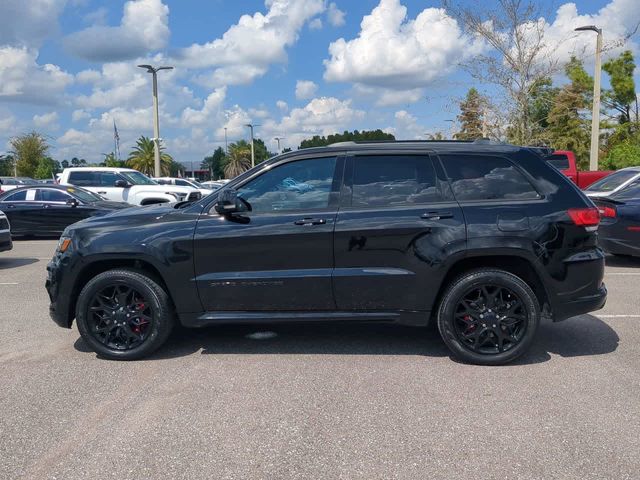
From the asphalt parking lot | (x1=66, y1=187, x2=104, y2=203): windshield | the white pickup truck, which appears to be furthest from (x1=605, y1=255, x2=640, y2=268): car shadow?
(x1=66, y1=187, x2=104, y2=203): windshield

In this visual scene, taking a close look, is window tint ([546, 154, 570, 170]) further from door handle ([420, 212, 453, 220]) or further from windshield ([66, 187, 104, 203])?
door handle ([420, 212, 453, 220])

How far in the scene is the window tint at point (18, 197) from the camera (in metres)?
15.2

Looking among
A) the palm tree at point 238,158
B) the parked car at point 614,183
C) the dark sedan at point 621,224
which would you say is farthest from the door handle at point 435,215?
the palm tree at point 238,158

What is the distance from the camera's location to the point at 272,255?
480 cm

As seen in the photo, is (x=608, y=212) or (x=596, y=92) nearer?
(x=608, y=212)

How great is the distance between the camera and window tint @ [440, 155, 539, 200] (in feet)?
16.0

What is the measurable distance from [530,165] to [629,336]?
2.08 metres

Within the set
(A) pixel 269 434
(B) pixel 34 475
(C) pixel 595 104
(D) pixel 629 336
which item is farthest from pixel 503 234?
(C) pixel 595 104

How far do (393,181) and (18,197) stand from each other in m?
13.4

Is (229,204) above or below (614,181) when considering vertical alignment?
below

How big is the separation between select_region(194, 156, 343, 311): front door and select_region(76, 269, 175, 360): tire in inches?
16.5

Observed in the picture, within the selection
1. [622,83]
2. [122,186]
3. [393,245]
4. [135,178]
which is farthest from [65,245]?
[622,83]

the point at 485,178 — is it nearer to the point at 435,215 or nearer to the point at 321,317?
the point at 435,215

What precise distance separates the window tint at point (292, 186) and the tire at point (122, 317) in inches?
45.1
